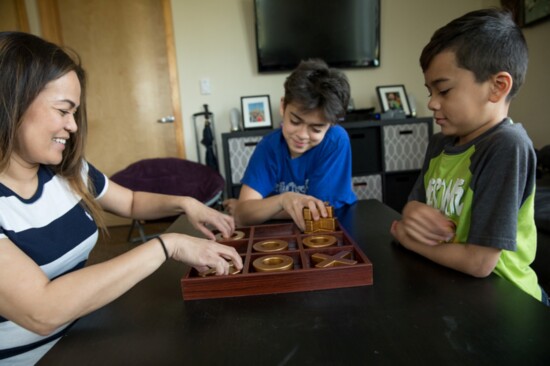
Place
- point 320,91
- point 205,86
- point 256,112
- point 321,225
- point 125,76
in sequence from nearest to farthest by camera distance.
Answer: point 321,225 → point 320,91 → point 256,112 → point 205,86 → point 125,76

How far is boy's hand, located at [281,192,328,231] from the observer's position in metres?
1.08

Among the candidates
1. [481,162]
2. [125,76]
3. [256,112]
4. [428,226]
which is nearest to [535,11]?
[256,112]

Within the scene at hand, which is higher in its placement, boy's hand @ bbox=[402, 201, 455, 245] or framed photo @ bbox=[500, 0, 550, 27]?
framed photo @ bbox=[500, 0, 550, 27]

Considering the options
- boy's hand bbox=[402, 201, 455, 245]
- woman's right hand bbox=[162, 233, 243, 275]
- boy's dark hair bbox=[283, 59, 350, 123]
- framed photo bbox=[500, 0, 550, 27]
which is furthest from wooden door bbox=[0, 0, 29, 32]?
framed photo bbox=[500, 0, 550, 27]

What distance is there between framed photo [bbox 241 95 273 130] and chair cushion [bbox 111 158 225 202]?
0.63m

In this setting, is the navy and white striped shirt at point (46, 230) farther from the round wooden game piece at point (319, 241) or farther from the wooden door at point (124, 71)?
the wooden door at point (124, 71)

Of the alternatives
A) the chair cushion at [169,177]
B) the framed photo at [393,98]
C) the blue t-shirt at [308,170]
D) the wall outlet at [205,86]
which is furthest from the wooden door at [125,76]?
the blue t-shirt at [308,170]

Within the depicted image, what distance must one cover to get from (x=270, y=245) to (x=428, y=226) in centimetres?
40

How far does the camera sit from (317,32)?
3453 millimetres

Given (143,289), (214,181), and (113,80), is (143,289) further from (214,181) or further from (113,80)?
(113,80)

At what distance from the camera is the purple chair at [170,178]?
306 cm

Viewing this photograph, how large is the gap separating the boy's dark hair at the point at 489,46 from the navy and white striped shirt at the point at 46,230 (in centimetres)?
114

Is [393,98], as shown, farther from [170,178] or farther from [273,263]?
[273,263]

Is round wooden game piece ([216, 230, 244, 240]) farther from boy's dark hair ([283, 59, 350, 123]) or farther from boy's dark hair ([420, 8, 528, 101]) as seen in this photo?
boy's dark hair ([420, 8, 528, 101])
